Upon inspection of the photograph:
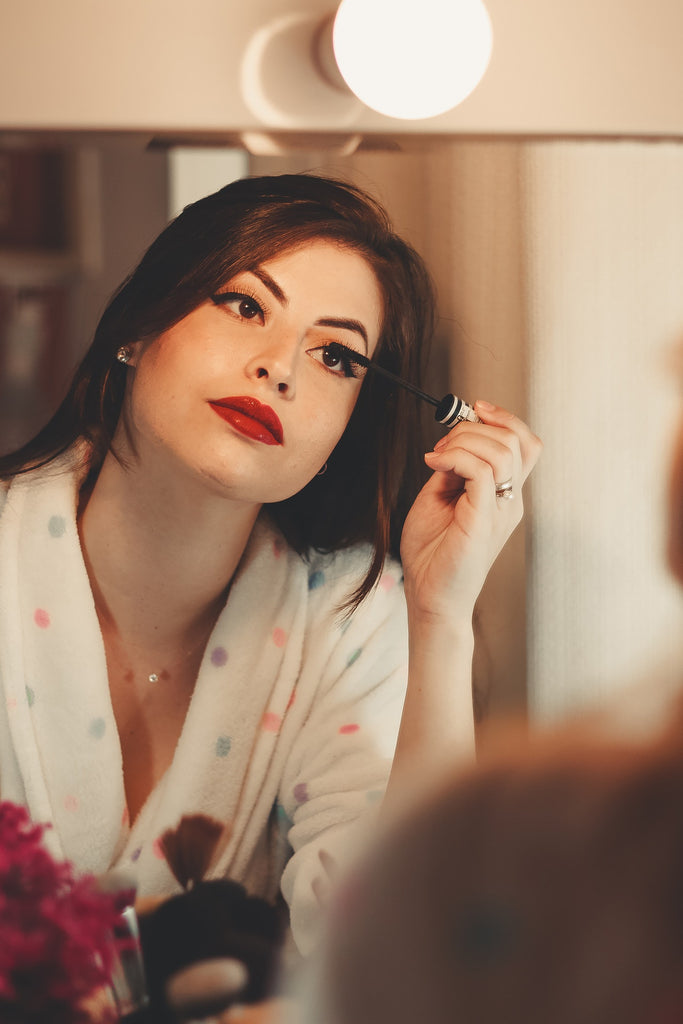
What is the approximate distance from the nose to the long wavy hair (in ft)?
0.22

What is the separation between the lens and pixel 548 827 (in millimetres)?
353

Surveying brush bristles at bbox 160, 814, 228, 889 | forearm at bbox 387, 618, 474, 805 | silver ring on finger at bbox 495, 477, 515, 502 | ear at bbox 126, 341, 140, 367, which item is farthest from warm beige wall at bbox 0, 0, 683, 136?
brush bristles at bbox 160, 814, 228, 889

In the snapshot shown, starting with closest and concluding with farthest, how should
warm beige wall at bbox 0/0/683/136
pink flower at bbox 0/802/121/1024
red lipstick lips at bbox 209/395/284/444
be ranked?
pink flower at bbox 0/802/121/1024
red lipstick lips at bbox 209/395/284/444
warm beige wall at bbox 0/0/683/136

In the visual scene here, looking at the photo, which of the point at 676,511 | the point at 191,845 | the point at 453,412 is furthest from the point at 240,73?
the point at 191,845

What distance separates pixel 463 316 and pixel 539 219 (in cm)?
11

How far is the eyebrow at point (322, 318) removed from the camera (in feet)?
2.17

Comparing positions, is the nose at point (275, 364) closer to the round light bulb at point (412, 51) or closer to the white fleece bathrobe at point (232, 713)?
the white fleece bathrobe at point (232, 713)

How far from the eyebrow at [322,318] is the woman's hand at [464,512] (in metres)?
0.11

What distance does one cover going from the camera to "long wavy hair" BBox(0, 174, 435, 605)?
68 cm

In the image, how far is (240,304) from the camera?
2.19 feet

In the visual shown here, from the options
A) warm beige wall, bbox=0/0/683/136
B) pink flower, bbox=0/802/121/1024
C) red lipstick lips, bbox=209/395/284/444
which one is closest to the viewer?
pink flower, bbox=0/802/121/1024

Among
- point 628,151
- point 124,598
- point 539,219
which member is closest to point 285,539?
point 124,598

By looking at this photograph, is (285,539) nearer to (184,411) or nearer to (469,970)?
(184,411)

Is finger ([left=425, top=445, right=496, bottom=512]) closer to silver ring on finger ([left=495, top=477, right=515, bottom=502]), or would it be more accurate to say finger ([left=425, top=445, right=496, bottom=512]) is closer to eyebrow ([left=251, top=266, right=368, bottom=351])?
silver ring on finger ([left=495, top=477, right=515, bottom=502])
